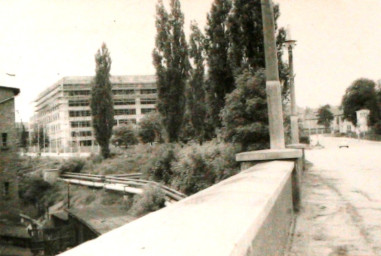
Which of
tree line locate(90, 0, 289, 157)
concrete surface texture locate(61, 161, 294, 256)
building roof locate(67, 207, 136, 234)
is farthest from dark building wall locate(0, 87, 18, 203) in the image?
concrete surface texture locate(61, 161, 294, 256)

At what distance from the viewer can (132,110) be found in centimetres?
9775

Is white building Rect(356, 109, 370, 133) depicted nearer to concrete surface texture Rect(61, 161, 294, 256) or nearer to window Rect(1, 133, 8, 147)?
window Rect(1, 133, 8, 147)

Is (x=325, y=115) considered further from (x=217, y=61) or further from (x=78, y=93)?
(x=217, y=61)

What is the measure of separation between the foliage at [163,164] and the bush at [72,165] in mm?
19155

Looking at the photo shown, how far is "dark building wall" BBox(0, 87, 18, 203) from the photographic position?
22.0 meters

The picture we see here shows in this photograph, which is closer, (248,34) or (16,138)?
(248,34)

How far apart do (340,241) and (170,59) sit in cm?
2614

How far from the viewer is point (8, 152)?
23297 millimetres

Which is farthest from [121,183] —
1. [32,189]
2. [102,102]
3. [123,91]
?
[123,91]

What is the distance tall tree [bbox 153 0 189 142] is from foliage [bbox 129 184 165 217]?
348 inches

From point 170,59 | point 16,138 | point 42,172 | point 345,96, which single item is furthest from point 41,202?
point 345,96

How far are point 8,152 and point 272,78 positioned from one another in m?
20.3

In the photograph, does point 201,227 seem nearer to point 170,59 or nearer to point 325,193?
point 325,193

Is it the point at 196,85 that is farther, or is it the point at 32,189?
the point at 32,189
